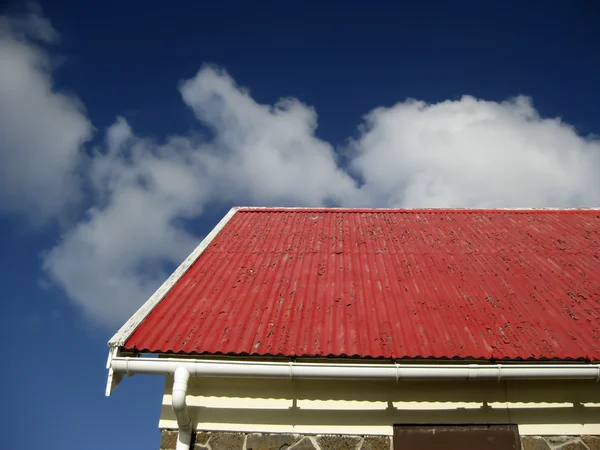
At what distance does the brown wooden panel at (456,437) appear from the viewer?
12.6ft

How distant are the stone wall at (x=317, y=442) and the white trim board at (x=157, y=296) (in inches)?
43.3

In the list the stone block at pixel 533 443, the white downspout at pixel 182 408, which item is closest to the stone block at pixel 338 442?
the white downspout at pixel 182 408

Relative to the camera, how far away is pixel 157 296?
5027 mm

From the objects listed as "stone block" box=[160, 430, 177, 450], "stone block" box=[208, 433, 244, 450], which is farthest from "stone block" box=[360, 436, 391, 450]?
"stone block" box=[160, 430, 177, 450]

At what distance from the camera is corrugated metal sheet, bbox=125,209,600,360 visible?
4148 mm

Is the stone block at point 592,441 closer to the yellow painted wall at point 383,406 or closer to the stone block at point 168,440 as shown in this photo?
the yellow painted wall at point 383,406

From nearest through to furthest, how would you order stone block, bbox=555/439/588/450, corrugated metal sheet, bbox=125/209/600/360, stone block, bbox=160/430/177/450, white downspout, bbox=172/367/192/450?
white downspout, bbox=172/367/192/450, stone block, bbox=555/439/588/450, stone block, bbox=160/430/177/450, corrugated metal sheet, bbox=125/209/600/360

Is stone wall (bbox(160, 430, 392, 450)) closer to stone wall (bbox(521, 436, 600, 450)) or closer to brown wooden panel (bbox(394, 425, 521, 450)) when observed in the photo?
brown wooden panel (bbox(394, 425, 521, 450))

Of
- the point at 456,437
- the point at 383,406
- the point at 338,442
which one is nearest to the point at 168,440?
the point at 338,442

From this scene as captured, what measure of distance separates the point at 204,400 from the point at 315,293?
175 cm

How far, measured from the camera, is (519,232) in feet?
23.0

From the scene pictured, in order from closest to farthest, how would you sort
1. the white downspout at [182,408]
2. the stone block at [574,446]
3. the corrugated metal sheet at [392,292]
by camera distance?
the white downspout at [182,408] → the stone block at [574,446] → the corrugated metal sheet at [392,292]

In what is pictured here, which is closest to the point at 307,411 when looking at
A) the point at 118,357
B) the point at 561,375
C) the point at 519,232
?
the point at 118,357

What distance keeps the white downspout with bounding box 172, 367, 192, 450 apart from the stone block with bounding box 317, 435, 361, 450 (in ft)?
3.97
